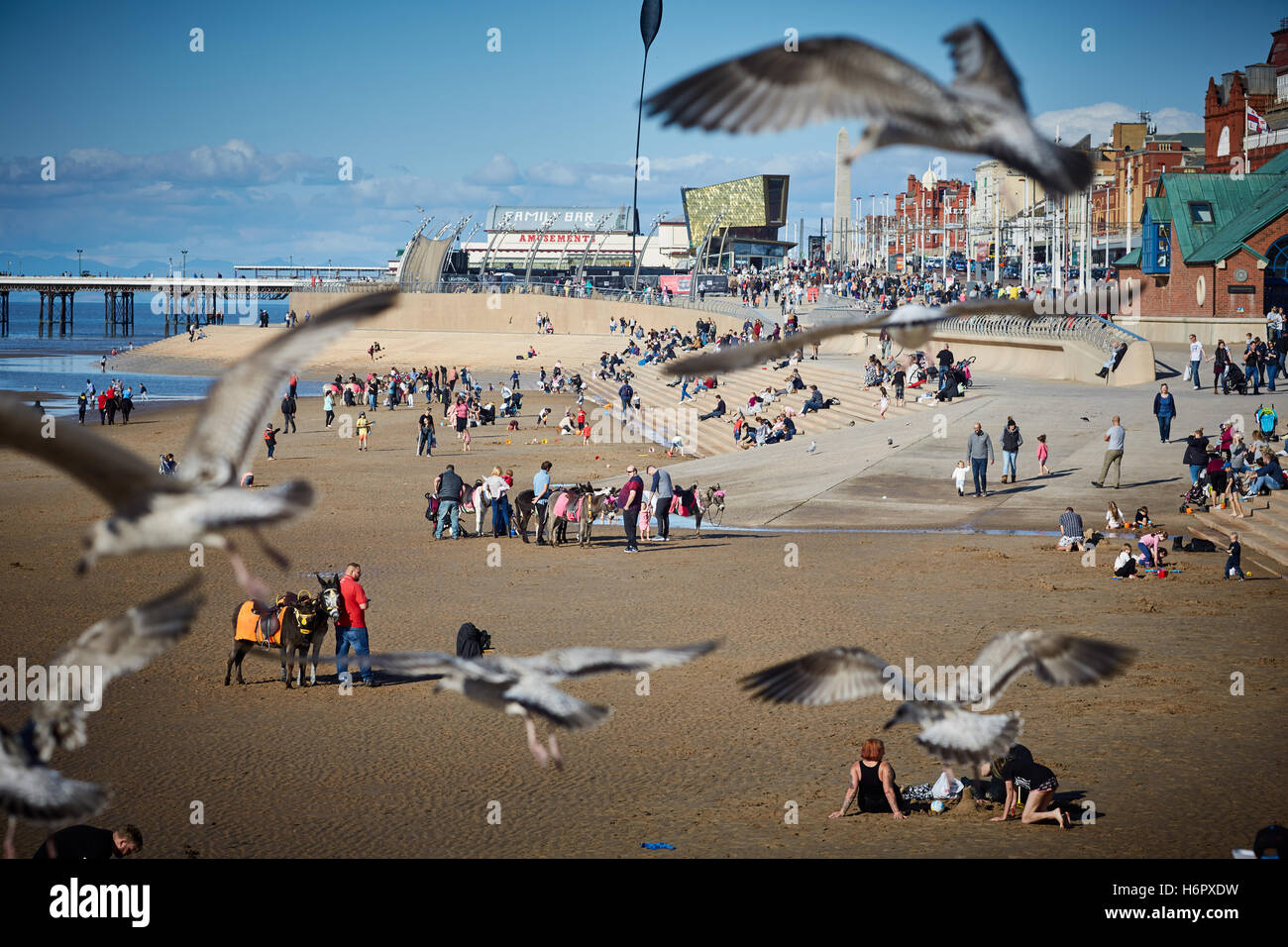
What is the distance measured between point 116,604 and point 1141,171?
2990 inches

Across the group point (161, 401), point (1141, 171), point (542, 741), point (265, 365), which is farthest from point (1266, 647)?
point (1141, 171)

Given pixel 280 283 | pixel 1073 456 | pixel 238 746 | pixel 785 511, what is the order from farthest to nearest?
1. pixel 280 283
2. pixel 1073 456
3. pixel 785 511
4. pixel 238 746

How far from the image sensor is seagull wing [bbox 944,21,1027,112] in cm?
464

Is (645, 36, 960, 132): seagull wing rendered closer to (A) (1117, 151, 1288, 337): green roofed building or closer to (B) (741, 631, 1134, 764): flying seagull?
(B) (741, 631, 1134, 764): flying seagull

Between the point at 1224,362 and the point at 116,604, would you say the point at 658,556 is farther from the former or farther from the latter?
the point at 1224,362

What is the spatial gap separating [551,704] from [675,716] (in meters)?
8.92

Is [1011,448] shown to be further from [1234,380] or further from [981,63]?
[981,63]

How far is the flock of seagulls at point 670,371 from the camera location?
369 centimetres

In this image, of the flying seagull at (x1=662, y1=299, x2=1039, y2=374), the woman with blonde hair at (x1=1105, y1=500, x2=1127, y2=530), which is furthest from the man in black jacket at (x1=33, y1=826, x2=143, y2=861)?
the woman with blonde hair at (x1=1105, y1=500, x2=1127, y2=530)

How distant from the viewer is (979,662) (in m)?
5.19

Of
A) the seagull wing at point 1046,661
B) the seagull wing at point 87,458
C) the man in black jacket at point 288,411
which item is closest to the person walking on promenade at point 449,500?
the seagull wing at point 1046,661

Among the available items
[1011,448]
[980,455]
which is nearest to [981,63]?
[980,455]

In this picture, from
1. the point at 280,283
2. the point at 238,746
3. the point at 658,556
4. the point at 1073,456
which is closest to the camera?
the point at 238,746

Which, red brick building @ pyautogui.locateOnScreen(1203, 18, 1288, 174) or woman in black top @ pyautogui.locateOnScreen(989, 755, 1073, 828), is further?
→ red brick building @ pyautogui.locateOnScreen(1203, 18, 1288, 174)
